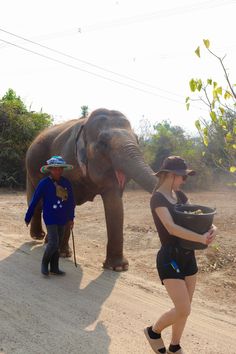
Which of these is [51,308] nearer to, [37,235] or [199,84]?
[199,84]

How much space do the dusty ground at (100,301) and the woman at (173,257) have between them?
494 mm

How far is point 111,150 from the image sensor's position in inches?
290

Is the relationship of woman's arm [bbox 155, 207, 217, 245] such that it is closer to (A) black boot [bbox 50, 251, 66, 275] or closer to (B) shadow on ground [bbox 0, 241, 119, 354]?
(B) shadow on ground [bbox 0, 241, 119, 354]

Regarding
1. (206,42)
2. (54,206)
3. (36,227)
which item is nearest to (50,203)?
(54,206)

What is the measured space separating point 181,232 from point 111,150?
3647 millimetres

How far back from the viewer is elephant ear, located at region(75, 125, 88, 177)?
Result: 7709 mm

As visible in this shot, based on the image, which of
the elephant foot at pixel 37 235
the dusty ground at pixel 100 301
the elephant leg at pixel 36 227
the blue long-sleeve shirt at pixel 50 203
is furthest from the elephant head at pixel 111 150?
the elephant foot at pixel 37 235

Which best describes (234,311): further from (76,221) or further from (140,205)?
(140,205)

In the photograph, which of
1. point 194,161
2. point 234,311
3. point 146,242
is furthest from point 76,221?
point 194,161

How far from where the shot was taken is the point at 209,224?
3.93 m

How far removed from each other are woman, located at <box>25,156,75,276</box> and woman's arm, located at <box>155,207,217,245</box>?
3.15m

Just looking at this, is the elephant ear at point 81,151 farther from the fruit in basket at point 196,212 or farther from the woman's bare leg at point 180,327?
the woman's bare leg at point 180,327

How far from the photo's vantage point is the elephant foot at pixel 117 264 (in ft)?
24.2

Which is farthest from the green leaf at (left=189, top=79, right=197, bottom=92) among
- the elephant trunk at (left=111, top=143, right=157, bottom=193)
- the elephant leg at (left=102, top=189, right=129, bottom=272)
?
the elephant leg at (left=102, top=189, right=129, bottom=272)
